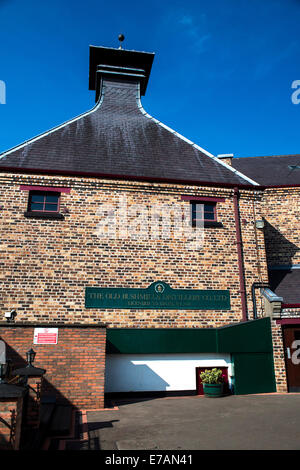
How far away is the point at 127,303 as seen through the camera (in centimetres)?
1128

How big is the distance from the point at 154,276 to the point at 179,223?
2.28m

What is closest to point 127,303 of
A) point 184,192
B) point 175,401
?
point 175,401

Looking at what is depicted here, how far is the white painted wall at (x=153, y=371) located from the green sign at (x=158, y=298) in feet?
5.26

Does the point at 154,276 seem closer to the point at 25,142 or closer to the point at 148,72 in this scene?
the point at 25,142

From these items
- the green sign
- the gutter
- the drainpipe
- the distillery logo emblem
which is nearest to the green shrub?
the green sign

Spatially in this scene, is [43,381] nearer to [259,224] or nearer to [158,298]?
[158,298]

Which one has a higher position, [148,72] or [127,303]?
[148,72]

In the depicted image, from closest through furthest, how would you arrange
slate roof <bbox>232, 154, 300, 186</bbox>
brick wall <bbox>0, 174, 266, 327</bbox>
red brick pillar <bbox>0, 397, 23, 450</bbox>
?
red brick pillar <bbox>0, 397, 23, 450</bbox>
brick wall <bbox>0, 174, 266, 327</bbox>
slate roof <bbox>232, 154, 300, 186</bbox>

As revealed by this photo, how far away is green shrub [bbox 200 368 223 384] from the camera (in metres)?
10.4

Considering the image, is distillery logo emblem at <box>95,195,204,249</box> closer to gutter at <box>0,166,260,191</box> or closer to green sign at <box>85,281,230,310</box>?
gutter at <box>0,166,260,191</box>

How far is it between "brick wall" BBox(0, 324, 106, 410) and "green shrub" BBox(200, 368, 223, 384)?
11.1 feet

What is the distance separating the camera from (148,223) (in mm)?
12414
